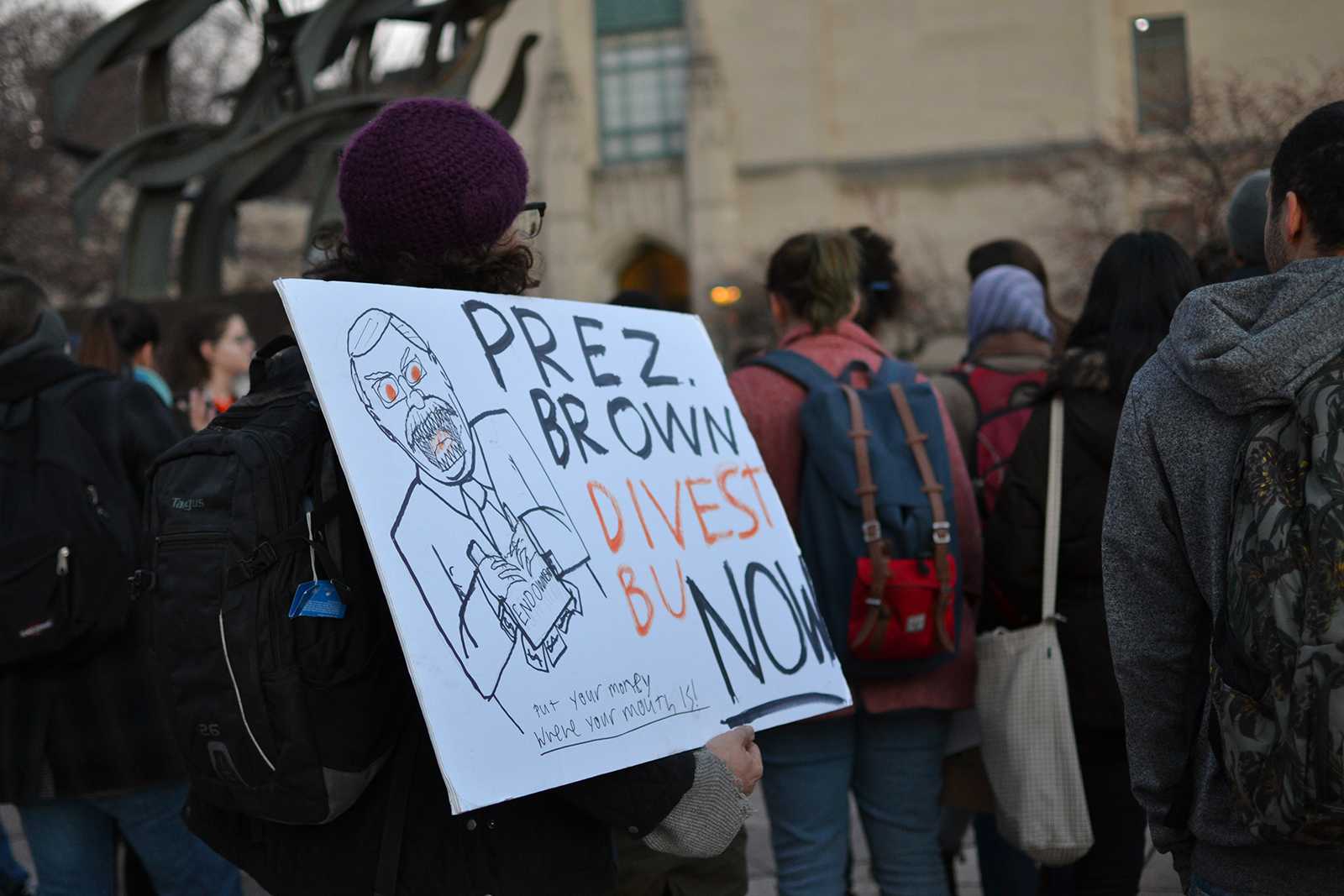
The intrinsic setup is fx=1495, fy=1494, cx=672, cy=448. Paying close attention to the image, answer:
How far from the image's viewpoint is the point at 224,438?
2047mm

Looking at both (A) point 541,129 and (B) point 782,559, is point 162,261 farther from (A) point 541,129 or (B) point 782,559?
(A) point 541,129

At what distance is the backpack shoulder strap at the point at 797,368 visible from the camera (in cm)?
378

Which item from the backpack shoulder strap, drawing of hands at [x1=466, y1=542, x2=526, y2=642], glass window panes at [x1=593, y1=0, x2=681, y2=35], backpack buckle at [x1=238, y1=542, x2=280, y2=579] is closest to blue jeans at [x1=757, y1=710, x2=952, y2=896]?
the backpack shoulder strap

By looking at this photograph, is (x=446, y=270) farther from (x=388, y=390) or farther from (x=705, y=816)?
(x=705, y=816)

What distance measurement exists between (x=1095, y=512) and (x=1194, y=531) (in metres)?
1.28

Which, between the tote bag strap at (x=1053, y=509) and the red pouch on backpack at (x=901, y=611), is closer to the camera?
the red pouch on backpack at (x=901, y=611)

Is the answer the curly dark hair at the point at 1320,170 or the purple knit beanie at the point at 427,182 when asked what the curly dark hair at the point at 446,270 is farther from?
the curly dark hair at the point at 1320,170

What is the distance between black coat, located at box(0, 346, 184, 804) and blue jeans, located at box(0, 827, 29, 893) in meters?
1.48

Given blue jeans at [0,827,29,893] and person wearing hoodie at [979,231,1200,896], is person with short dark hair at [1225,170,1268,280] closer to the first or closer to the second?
person wearing hoodie at [979,231,1200,896]

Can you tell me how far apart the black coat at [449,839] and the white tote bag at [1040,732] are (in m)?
1.56

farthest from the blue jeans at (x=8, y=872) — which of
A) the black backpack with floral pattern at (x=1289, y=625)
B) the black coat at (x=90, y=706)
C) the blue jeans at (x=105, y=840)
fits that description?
the black backpack with floral pattern at (x=1289, y=625)

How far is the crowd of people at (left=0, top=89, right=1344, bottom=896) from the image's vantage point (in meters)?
2.14

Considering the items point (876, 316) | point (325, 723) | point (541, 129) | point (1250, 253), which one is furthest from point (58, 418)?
point (541, 129)

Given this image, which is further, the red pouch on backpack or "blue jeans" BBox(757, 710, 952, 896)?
"blue jeans" BBox(757, 710, 952, 896)
